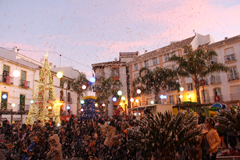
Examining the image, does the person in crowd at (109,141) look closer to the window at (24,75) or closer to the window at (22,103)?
the window at (22,103)

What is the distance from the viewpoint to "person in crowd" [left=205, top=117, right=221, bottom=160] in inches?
178

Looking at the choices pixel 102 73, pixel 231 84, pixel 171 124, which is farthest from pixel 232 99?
pixel 171 124

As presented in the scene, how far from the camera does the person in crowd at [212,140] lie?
14.8 ft

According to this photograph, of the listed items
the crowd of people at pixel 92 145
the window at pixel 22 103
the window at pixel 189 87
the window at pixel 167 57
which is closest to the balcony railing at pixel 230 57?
the window at pixel 189 87

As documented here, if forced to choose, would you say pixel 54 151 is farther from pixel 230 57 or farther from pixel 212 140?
pixel 230 57

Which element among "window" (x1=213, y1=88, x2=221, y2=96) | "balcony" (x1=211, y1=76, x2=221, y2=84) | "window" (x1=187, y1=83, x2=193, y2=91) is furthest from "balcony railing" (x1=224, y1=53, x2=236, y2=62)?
"window" (x1=187, y1=83, x2=193, y2=91)

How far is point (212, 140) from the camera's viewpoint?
4656mm

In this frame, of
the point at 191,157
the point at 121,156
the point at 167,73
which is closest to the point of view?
the point at 191,157

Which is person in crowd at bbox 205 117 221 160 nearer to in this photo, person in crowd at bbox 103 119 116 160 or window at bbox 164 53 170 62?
person in crowd at bbox 103 119 116 160

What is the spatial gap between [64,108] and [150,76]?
695 inches

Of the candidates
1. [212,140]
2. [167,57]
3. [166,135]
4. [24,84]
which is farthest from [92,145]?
[167,57]

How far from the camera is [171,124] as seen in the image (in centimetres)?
340

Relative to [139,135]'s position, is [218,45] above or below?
above

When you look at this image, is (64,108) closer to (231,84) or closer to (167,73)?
(167,73)
